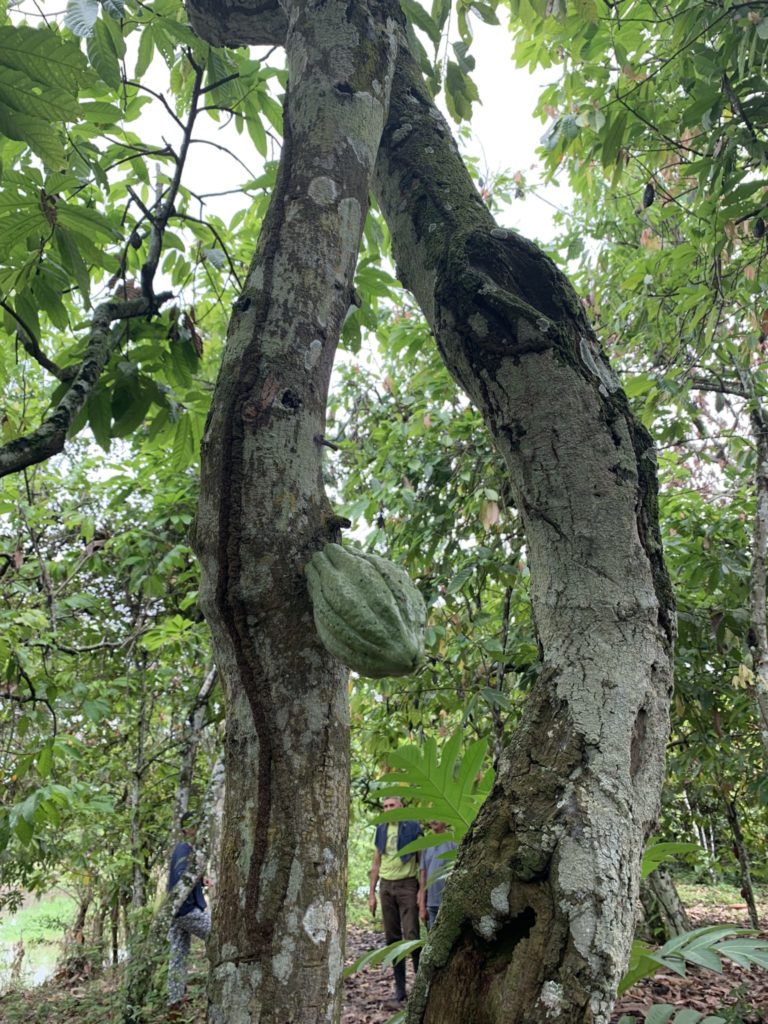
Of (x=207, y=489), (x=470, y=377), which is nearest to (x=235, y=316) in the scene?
(x=207, y=489)

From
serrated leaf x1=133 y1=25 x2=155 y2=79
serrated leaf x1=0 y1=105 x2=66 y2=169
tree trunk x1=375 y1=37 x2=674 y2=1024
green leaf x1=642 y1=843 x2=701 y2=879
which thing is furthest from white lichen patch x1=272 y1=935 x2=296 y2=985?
serrated leaf x1=133 y1=25 x2=155 y2=79

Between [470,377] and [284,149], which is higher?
[284,149]

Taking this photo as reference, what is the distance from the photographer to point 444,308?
1.20 metres

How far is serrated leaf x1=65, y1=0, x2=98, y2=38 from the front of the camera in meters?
1.34

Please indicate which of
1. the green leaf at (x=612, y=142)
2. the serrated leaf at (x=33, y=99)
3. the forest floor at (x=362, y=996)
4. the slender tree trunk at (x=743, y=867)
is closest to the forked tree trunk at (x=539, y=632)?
the serrated leaf at (x=33, y=99)

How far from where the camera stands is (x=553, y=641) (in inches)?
40.0

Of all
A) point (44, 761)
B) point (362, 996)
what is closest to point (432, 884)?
point (362, 996)

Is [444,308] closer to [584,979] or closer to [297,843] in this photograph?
[297,843]

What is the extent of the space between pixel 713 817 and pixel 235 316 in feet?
23.3

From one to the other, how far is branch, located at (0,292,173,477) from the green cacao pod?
15.2 inches

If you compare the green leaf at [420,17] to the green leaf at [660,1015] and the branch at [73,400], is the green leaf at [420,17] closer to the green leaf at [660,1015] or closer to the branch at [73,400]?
the branch at [73,400]

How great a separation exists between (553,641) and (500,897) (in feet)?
1.12

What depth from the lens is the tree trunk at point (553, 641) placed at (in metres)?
0.78

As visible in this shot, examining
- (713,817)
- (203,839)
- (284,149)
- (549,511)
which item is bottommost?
(713,817)
